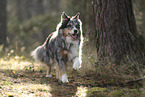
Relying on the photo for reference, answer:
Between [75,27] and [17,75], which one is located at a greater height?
[75,27]

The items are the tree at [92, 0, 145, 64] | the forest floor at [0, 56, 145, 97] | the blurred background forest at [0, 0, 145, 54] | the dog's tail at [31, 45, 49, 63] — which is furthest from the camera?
the blurred background forest at [0, 0, 145, 54]

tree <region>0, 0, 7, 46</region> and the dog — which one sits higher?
tree <region>0, 0, 7, 46</region>

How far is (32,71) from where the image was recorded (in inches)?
289

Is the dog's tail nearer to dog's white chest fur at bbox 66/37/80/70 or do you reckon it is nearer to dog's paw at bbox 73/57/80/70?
dog's white chest fur at bbox 66/37/80/70

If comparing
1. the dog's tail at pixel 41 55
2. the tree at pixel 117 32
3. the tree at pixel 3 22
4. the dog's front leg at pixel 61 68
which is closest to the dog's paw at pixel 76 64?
the dog's front leg at pixel 61 68

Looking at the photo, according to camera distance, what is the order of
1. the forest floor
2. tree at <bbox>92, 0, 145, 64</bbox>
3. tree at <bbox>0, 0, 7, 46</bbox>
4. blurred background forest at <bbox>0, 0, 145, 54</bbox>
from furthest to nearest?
tree at <bbox>0, 0, 7, 46</bbox>
blurred background forest at <bbox>0, 0, 145, 54</bbox>
tree at <bbox>92, 0, 145, 64</bbox>
the forest floor

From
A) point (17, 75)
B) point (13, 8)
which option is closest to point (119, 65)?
point (17, 75)

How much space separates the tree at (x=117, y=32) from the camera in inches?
266

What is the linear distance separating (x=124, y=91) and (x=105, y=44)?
2.36 metres

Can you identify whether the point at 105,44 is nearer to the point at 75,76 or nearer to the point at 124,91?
the point at 75,76

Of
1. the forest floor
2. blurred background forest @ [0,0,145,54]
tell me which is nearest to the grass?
the forest floor

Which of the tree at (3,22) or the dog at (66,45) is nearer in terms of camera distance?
the dog at (66,45)

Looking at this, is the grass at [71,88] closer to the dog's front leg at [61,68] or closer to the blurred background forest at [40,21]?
the dog's front leg at [61,68]

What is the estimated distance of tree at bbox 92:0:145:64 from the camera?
22.2 ft
